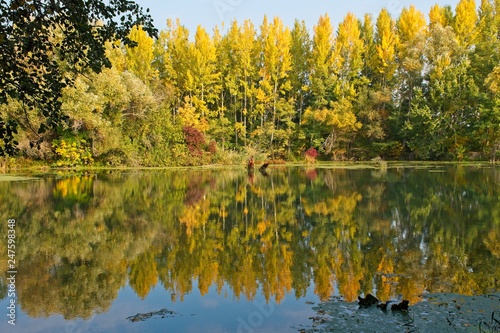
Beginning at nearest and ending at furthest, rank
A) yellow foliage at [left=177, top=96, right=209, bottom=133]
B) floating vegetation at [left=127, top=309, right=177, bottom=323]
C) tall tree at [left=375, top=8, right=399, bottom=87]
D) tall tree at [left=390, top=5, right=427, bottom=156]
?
floating vegetation at [left=127, top=309, right=177, bottom=323]
tall tree at [left=390, top=5, right=427, bottom=156]
yellow foliage at [left=177, top=96, right=209, bottom=133]
tall tree at [left=375, top=8, right=399, bottom=87]

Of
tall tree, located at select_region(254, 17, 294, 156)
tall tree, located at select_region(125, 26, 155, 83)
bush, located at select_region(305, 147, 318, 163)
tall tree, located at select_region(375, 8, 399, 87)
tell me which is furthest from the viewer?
tall tree, located at select_region(254, 17, 294, 156)

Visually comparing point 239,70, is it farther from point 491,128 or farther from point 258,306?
point 258,306

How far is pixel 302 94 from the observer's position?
44156mm

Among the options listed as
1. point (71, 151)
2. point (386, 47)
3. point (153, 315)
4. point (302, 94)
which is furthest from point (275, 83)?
point (153, 315)

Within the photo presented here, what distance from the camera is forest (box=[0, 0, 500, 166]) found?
3167 centimetres

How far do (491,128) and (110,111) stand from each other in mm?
27150

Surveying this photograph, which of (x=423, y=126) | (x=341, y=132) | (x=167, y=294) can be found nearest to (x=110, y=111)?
(x=341, y=132)

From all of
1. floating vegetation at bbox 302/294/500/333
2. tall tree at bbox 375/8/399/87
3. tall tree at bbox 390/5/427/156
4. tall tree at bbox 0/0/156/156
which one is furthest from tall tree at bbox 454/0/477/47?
tall tree at bbox 0/0/156/156

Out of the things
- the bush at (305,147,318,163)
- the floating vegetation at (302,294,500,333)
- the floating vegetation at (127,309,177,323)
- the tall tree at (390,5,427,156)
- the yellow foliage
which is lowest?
the floating vegetation at (127,309,177,323)

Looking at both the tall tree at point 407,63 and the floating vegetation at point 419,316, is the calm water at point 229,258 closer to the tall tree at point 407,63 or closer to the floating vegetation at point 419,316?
the floating vegetation at point 419,316

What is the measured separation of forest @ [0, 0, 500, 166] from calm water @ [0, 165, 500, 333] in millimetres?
19097

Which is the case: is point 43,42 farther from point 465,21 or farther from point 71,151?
point 465,21

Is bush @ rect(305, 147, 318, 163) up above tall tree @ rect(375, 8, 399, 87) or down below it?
below

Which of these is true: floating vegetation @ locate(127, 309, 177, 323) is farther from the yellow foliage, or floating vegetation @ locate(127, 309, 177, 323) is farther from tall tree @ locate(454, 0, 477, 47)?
tall tree @ locate(454, 0, 477, 47)
